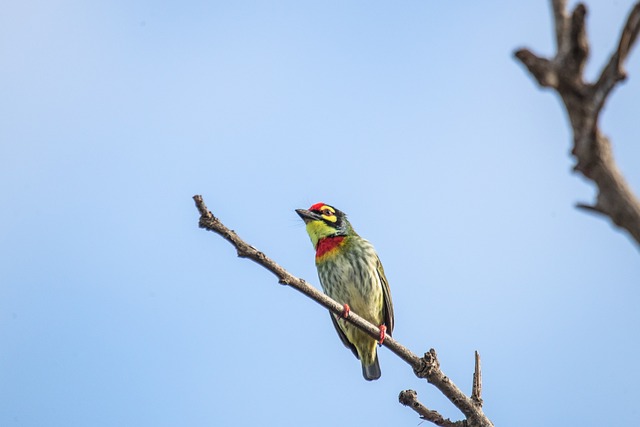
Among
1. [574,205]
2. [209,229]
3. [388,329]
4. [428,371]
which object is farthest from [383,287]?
[574,205]

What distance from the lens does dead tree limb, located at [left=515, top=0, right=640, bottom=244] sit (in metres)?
2.11

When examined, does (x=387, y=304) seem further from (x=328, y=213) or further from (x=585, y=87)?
(x=585, y=87)

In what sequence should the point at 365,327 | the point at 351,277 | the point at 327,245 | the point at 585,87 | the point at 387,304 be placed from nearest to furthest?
the point at 585,87, the point at 365,327, the point at 351,277, the point at 387,304, the point at 327,245

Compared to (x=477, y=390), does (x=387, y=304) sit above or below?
above

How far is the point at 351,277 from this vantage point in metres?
8.00

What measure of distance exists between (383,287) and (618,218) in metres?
6.24

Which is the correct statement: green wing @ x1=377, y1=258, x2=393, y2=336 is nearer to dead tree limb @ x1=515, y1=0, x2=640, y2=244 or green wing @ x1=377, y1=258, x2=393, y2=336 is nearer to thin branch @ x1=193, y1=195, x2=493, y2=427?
thin branch @ x1=193, y1=195, x2=493, y2=427

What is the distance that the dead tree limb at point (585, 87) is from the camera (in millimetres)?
2111

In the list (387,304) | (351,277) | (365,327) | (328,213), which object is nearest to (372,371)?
(387,304)

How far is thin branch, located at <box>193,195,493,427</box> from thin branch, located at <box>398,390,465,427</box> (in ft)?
0.43

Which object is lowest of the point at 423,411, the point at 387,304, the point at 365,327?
the point at 423,411

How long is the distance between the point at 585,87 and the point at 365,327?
12.9 feet

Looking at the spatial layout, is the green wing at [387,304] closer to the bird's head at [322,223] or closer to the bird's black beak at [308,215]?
the bird's head at [322,223]

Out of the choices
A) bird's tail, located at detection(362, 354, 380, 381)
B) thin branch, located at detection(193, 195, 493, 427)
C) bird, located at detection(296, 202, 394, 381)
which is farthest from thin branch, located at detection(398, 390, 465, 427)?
bird's tail, located at detection(362, 354, 380, 381)
